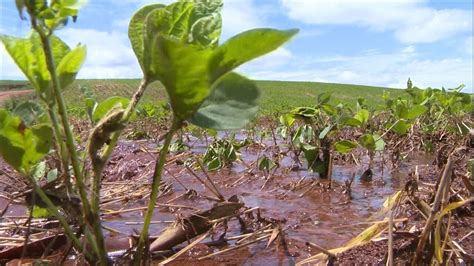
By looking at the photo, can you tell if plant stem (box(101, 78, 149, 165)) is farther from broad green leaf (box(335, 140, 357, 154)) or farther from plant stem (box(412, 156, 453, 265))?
broad green leaf (box(335, 140, 357, 154))

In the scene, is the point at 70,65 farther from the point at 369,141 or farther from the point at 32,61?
the point at 369,141

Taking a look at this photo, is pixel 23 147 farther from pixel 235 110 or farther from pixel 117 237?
pixel 117 237

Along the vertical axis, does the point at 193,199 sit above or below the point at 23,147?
below

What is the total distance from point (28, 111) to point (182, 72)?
1.45ft

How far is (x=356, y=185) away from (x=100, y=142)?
209 cm

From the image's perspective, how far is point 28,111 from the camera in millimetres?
1038

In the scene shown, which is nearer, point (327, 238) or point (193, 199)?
point (327, 238)

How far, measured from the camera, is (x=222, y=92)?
931 millimetres

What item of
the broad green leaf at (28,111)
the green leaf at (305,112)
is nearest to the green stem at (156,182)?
the broad green leaf at (28,111)

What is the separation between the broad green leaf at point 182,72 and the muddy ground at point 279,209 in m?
0.60

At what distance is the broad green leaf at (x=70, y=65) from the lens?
0.92 m

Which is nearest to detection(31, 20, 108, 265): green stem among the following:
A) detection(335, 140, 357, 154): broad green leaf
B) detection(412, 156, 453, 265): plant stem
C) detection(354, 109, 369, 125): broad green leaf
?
detection(412, 156, 453, 265): plant stem

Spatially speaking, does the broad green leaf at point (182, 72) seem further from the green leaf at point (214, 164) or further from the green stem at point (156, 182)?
the green leaf at point (214, 164)

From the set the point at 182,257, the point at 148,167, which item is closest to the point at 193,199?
the point at 182,257
